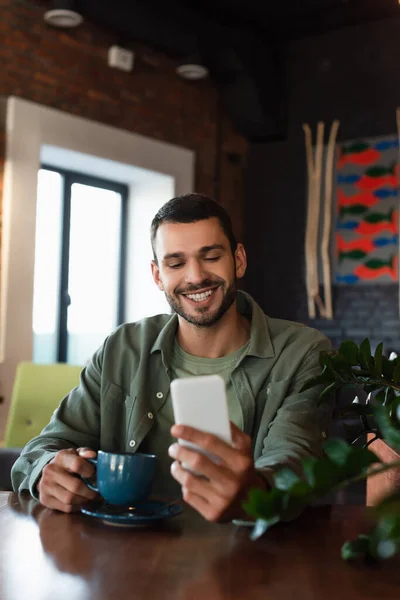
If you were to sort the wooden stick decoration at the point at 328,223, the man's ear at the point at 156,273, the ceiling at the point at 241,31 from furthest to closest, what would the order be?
1. the wooden stick decoration at the point at 328,223
2. the ceiling at the point at 241,31
3. the man's ear at the point at 156,273

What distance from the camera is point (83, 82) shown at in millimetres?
5551

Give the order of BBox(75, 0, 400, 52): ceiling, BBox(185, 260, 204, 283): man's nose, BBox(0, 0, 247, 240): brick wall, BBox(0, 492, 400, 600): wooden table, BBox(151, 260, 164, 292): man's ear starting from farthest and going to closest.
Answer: BBox(75, 0, 400, 52): ceiling
BBox(0, 0, 247, 240): brick wall
BBox(151, 260, 164, 292): man's ear
BBox(185, 260, 204, 283): man's nose
BBox(0, 492, 400, 600): wooden table

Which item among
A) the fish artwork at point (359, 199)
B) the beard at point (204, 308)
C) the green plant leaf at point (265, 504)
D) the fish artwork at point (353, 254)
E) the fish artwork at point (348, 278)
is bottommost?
the green plant leaf at point (265, 504)

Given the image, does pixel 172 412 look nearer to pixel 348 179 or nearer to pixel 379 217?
pixel 379 217

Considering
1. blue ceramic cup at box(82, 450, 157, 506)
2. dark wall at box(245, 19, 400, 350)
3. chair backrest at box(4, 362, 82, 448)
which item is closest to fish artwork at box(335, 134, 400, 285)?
dark wall at box(245, 19, 400, 350)

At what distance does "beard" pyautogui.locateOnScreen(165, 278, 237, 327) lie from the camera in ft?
Answer: 5.77

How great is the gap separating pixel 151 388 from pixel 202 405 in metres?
0.75

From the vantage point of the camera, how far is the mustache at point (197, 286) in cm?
175

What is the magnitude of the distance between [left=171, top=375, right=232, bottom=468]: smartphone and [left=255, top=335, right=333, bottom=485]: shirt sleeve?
0.29 m

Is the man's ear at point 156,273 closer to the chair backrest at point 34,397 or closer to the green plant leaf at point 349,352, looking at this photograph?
the green plant leaf at point 349,352

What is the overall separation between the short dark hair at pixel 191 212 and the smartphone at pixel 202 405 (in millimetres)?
791

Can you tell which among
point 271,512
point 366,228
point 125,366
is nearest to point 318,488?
point 271,512

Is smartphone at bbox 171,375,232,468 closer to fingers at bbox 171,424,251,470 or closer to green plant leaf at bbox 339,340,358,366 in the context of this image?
fingers at bbox 171,424,251,470

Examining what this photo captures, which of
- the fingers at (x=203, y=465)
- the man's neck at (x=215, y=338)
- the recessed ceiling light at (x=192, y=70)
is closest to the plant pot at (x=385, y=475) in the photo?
the fingers at (x=203, y=465)
